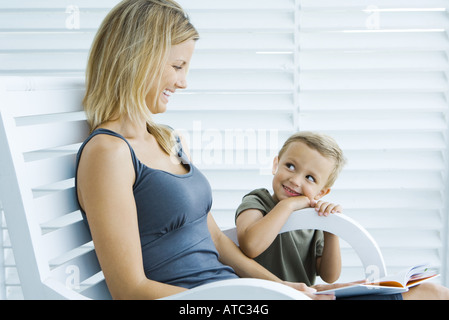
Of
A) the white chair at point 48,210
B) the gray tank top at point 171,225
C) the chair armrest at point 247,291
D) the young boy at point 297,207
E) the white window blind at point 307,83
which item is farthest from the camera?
the white window blind at point 307,83

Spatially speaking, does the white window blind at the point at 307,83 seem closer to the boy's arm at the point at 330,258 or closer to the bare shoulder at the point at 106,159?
the boy's arm at the point at 330,258

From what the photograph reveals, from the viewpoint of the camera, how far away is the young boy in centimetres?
146

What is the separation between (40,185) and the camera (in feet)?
3.75

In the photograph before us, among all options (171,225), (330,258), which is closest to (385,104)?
(330,258)

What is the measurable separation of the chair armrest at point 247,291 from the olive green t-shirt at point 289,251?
22.8 inches

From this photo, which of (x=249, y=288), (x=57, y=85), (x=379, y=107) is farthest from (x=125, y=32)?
(x=379, y=107)

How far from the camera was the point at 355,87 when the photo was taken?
2.05 meters

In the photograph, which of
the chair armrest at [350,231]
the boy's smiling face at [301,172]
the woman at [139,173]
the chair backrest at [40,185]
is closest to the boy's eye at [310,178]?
the boy's smiling face at [301,172]

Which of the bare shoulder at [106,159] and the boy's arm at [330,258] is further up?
the bare shoulder at [106,159]

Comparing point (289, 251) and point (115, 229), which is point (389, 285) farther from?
point (115, 229)

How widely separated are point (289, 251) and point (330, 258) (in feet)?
0.40

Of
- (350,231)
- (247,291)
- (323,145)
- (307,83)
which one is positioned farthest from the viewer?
(307,83)

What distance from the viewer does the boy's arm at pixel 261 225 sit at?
4.58ft
